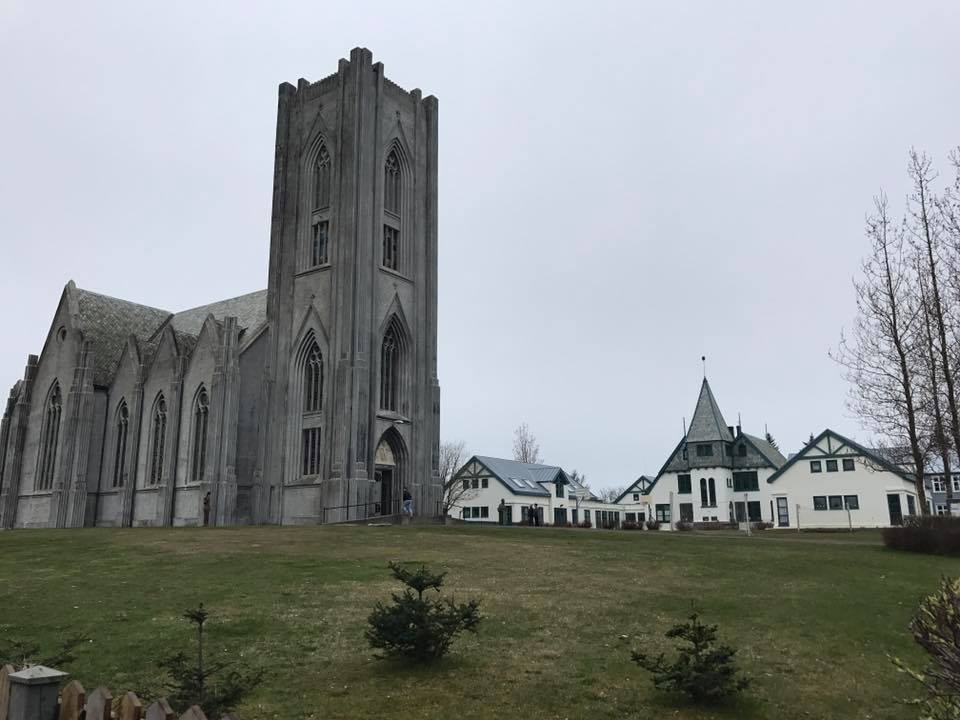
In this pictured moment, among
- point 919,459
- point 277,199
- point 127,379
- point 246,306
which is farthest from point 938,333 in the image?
point 127,379

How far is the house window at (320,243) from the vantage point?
48.8 meters

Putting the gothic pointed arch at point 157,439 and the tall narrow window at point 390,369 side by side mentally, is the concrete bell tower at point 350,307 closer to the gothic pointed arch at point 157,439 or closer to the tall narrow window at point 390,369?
the tall narrow window at point 390,369

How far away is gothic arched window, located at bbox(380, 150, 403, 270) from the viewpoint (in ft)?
162

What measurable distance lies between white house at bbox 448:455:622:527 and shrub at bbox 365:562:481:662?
66331 mm

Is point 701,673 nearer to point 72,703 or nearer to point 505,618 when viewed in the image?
point 505,618

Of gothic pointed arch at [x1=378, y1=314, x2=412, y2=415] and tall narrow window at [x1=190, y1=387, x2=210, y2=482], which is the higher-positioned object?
gothic pointed arch at [x1=378, y1=314, x2=412, y2=415]

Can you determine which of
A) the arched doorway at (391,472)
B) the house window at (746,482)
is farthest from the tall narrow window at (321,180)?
the house window at (746,482)

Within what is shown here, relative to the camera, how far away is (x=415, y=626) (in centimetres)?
1073

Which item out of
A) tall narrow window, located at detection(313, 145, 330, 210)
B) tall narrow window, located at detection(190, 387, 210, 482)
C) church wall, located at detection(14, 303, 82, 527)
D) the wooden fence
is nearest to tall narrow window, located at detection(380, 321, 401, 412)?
tall narrow window, located at detection(313, 145, 330, 210)

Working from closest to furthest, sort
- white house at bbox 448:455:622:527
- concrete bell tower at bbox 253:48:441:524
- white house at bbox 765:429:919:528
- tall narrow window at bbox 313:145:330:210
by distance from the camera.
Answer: concrete bell tower at bbox 253:48:441:524 < tall narrow window at bbox 313:145:330:210 < white house at bbox 765:429:919:528 < white house at bbox 448:455:622:527

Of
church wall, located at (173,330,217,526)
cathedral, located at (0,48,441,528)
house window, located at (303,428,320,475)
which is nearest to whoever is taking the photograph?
cathedral, located at (0,48,441,528)

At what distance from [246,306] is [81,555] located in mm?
35255

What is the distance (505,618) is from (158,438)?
4353cm

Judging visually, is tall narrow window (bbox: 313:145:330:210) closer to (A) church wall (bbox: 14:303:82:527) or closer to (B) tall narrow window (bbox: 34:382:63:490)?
(A) church wall (bbox: 14:303:82:527)
